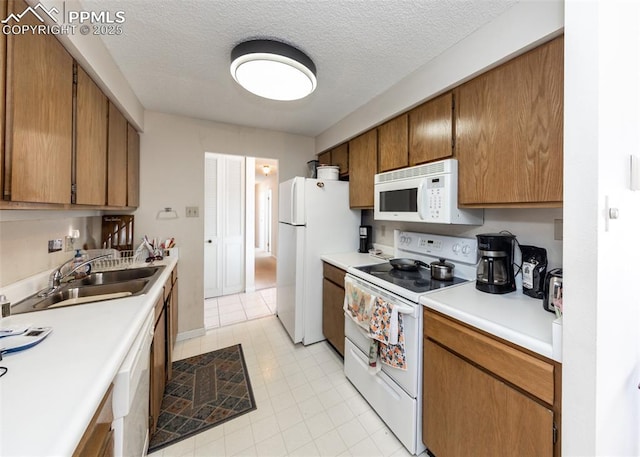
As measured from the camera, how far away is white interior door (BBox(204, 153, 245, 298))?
3.79m

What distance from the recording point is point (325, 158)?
3.13m

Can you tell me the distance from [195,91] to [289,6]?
1.24 metres

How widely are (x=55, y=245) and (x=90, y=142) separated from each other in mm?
739

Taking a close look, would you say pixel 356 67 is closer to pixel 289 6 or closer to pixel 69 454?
pixel 289 6

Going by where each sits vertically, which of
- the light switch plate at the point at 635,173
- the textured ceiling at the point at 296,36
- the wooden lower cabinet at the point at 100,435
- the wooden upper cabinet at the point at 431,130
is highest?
the textured ceiling at the point at 296,36

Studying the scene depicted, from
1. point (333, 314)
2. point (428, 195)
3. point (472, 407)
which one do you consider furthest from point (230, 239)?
point (472, 407)

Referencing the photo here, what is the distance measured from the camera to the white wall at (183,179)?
2445 mm

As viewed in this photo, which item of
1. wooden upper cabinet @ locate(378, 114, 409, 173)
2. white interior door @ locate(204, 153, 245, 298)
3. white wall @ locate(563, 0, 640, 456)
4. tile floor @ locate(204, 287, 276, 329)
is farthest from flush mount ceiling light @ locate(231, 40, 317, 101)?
tile floor @ locate(204, 287, 276, 329)

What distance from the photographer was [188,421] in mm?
1583

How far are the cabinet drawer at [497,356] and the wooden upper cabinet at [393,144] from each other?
120 cm

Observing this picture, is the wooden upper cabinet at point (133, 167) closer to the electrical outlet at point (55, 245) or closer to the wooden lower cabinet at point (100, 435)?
the electrical outlet at point (55, 245)

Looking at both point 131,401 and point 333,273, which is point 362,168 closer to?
point 333,273

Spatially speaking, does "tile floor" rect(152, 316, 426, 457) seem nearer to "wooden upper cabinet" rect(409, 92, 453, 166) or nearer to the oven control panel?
the oven control panel

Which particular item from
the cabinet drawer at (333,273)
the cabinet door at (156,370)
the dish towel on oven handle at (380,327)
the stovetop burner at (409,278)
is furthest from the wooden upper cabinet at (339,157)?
the cabinet door at (156,370)
